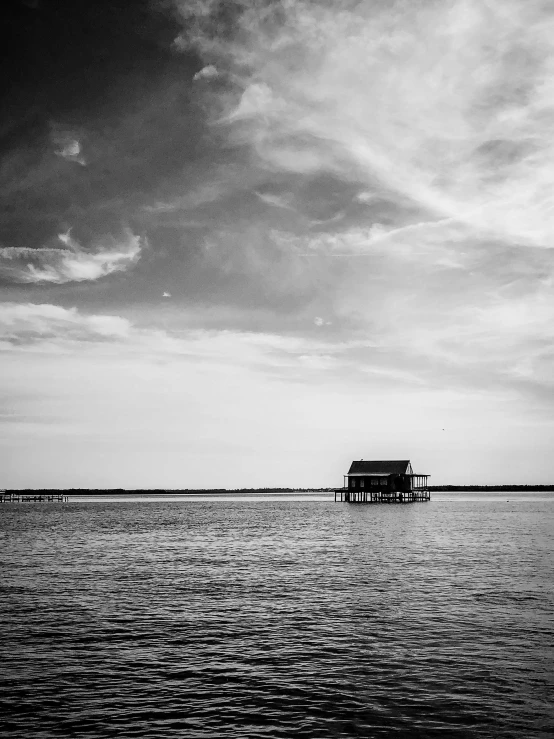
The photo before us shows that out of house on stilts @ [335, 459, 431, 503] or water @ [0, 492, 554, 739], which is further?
house on stilts @ [335, 459, 431, 503]

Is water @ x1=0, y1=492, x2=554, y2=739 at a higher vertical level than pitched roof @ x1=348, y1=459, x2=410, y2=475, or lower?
lower

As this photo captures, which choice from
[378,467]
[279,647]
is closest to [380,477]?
[378,467]

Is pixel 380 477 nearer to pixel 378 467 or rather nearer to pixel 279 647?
pixel 378 467

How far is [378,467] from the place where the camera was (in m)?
117

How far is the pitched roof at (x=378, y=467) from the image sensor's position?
116 m

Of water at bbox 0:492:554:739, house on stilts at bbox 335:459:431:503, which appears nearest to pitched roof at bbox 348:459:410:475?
house on stilts at bbox 335:459:431:503

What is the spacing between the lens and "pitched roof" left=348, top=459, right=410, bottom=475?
4555 inches

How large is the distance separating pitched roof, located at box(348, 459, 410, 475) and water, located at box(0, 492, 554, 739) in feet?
258

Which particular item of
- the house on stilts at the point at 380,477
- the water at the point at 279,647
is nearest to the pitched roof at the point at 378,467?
the house on stilts at the point at 380,477

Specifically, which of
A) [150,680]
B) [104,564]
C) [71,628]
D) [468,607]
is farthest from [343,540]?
[150,680]

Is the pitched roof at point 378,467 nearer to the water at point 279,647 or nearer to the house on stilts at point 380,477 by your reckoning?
the house on stilts at point 380,477

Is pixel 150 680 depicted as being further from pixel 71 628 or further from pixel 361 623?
pixel 361 623

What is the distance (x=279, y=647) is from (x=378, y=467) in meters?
101

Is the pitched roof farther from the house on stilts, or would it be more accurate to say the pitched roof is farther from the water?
the water
